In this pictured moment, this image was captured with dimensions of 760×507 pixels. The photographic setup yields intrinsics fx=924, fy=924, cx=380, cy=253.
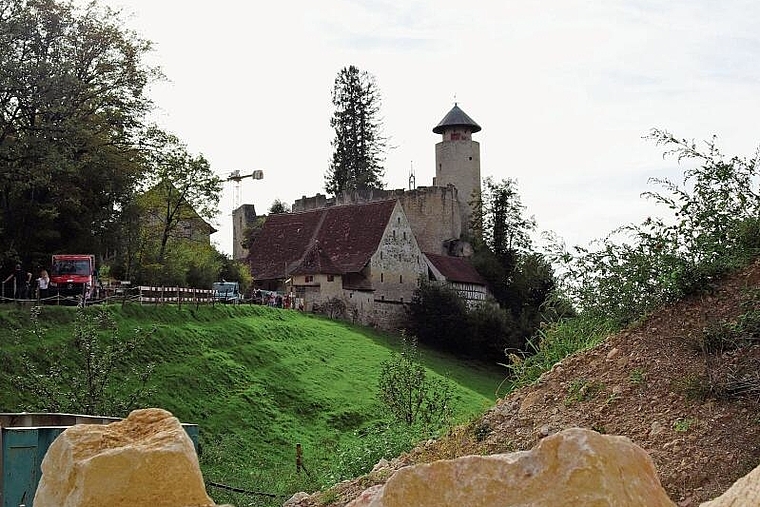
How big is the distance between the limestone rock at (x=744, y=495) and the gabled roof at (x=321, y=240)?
51678 millimetres

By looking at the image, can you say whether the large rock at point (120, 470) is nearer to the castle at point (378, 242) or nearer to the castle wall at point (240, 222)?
the castle at point (378, 242)

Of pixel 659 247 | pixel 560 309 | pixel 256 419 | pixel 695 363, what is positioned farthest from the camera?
pixel 256 419

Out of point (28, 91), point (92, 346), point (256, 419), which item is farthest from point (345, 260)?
point (92, 346)

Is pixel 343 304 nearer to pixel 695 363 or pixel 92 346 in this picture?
pixel 92 346

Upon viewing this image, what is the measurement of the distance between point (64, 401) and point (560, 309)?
10.8 m

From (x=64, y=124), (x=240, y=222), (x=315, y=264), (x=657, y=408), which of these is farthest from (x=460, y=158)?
(x=657, y=408)

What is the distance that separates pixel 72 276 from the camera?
32.7 m

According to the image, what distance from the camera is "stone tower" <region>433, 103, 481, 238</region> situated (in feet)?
242

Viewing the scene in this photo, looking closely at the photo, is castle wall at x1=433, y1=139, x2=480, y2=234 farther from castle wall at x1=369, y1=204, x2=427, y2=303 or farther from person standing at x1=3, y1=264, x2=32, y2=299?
person standing at x1=3, y1=264, x2=32, y2=299

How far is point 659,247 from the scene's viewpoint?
905cm

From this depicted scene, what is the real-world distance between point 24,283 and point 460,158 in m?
46.6

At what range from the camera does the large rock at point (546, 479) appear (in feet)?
9.27

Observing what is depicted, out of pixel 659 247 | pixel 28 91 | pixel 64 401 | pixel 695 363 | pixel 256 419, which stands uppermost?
pixel 28 91

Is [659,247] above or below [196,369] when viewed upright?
above
